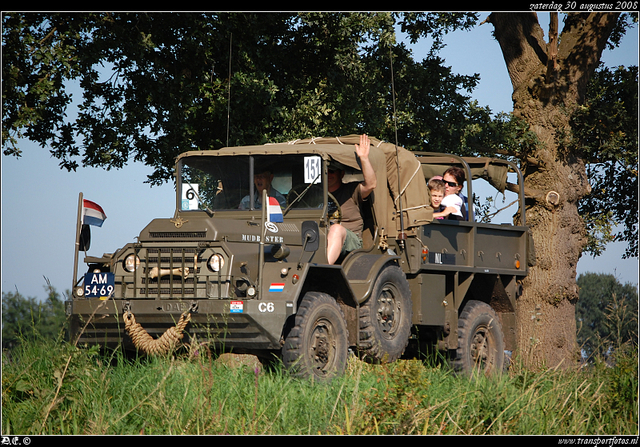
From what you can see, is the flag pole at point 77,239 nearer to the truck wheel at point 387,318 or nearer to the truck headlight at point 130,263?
the truck headlight at point 130,263

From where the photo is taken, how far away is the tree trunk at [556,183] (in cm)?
1323

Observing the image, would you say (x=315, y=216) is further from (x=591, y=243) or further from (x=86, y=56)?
(x=591, y=243)

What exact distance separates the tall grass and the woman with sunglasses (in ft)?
9.59

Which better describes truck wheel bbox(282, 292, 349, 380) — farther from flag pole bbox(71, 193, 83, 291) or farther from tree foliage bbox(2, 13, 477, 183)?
tree foliage bbox(2, 13, 477, 183)

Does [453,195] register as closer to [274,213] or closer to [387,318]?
[387,318]

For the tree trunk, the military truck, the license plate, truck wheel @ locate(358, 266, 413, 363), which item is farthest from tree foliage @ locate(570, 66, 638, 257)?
the license plate

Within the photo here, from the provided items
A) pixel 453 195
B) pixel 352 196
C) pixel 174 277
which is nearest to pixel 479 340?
pixel 453 195

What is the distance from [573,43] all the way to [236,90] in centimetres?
611

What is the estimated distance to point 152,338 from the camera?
271 inches

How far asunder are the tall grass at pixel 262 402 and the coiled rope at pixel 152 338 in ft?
0.39

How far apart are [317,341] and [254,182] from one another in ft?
6.40

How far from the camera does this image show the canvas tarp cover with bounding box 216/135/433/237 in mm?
8352

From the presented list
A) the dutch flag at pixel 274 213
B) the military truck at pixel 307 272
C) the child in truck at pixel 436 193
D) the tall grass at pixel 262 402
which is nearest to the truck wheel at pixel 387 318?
the military truck at pixel 307 272
